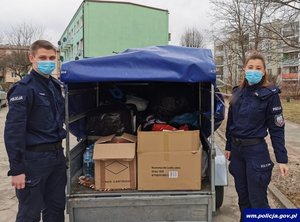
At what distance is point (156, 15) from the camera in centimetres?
1330

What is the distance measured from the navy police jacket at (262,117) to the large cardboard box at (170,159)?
51 cm

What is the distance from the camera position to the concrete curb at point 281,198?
554 cm

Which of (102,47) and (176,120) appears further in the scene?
(102,47)

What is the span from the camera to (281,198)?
5.85 meters

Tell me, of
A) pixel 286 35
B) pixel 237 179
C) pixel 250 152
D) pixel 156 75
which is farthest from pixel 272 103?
pixel 286 35

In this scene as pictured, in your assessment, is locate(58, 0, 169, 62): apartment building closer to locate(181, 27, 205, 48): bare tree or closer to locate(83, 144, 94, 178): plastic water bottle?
locate(83, 144, 94, 178): plastic water bottle

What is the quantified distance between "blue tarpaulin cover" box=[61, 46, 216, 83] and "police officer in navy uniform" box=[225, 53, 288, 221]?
1.54 ft

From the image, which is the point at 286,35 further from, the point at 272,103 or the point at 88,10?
the point at 272,103

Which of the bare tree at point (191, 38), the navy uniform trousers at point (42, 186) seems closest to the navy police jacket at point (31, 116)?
the navy uniform trousers at point (42, 186)

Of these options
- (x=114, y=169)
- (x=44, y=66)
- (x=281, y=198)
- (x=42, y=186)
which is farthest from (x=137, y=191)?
(x=281, y=198)

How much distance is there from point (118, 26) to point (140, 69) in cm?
946

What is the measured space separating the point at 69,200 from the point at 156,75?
1553 millimetres

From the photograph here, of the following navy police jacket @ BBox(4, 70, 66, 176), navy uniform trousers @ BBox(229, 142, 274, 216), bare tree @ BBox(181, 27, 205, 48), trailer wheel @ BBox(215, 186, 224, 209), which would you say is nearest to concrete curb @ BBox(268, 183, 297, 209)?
trailer wheel @ BBox(215, 186, 224, 209)

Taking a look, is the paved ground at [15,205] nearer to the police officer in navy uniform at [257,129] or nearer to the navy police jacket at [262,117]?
the police officer in navy uniform at [257,129]
